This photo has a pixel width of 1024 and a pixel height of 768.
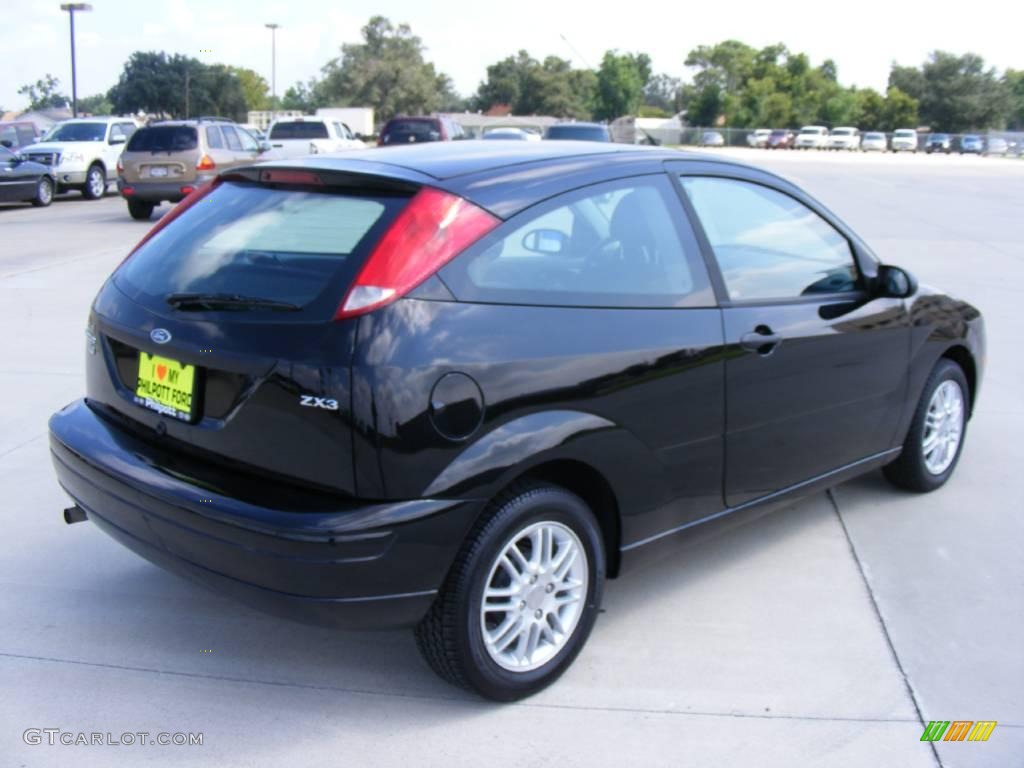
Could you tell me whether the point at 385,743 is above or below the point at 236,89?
below

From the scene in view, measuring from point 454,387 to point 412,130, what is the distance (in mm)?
24761

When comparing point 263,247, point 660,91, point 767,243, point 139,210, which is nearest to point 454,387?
point 263,247

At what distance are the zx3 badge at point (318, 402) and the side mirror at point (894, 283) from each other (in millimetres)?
2635

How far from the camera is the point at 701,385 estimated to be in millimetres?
3604

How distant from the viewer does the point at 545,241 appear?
332 cm

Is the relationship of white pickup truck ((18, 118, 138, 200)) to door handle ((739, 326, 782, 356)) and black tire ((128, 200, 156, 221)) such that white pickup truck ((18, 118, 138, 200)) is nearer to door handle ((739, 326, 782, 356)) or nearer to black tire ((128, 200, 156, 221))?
black tire ((128, 200, 156, 221))

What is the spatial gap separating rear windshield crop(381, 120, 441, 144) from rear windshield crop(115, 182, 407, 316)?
23338mm

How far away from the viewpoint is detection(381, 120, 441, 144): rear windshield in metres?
26.4

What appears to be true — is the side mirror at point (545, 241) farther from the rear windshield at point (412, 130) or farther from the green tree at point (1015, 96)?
the green tree at point (1015, 96)

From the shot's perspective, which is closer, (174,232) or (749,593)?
(174,232)

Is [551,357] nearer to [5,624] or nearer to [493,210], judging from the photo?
[493,210]

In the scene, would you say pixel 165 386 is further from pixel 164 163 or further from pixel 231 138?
pixel 231 138

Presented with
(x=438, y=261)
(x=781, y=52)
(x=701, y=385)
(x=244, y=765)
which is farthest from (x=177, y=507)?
(x=781, y=52)

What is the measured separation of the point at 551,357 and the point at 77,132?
2384 cm
